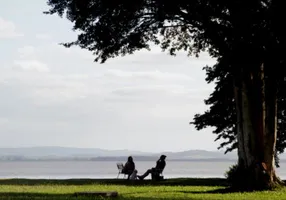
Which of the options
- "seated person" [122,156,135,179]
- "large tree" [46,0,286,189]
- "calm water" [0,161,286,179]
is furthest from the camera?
"calm water" [0,161,286,179]

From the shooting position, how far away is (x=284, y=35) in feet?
68.8

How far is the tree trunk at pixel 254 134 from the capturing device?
25.0 m

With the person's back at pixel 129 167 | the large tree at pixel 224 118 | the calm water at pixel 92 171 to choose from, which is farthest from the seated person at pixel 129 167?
the calm water at pixel 92 171

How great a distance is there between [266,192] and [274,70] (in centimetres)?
413

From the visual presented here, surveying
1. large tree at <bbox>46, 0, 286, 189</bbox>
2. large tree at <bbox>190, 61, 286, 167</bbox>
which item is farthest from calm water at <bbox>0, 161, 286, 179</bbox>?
large tree at <bbox>46, 0, 286, 189</bbox>

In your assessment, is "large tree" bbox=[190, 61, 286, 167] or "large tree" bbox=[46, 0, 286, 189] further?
"large tree" bbox=[190, 61, 286, 167]

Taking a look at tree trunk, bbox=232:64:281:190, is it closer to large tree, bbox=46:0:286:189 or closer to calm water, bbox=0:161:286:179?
large tree, bbox=46:0:286:189

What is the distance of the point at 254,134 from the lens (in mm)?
25281

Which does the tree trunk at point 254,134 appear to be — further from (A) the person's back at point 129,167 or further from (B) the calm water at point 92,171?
(B) the calm water at point 92,171

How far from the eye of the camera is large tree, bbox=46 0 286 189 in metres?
21.4

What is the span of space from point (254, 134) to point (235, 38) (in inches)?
184

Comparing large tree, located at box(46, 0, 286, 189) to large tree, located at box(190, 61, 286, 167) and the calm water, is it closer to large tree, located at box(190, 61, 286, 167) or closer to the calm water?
large tree, located at box(190, 61, 286, 167)

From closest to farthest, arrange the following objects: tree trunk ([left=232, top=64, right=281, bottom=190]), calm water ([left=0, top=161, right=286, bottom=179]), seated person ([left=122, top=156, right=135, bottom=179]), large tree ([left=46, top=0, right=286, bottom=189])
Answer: large tree ([left=46, top=0, right=286, bottom=189]), tree trunk ([left=232, top=64, right=281, bottom=190]), seated person ([left=122, top=156, right=135, bottom=179]), calm water ([left=0, top=161, right=286, bottom=179])

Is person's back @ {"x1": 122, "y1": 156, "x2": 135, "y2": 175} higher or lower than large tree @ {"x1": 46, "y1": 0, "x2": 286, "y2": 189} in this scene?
lower
